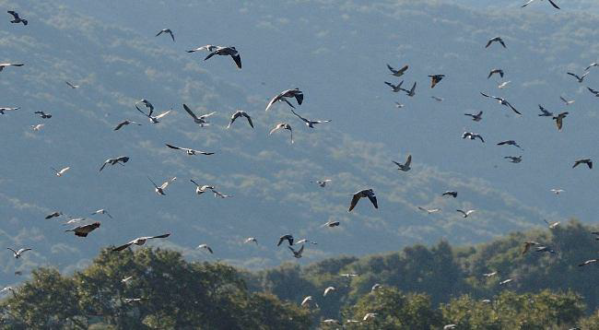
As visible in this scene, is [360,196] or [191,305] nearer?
[360,196]

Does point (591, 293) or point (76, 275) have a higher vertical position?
point (591, 293)

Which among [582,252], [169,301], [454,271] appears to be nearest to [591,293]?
[582,252]

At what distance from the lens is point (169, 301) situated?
9581 cm

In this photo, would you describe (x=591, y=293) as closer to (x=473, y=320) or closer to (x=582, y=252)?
(x=582, y=252)

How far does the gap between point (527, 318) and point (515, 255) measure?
78.6 meters

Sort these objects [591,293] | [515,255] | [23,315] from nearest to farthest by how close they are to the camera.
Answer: [23,315] → [591,293] → [515,255]

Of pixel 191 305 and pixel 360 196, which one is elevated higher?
pixel 360 196

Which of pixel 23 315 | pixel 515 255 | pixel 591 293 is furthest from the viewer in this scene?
pixel 515 255

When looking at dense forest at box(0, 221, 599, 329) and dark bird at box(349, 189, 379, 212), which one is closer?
dark bird at box(349, 189, 379, 212)

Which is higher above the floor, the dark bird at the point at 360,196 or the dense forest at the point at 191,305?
the dark bird at the point at 360,196

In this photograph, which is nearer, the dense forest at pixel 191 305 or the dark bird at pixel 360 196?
the dark bird at pixel 360 196

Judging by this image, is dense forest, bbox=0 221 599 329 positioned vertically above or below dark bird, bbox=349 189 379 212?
below

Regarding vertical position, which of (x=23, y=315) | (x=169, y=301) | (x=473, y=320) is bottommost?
(x=23, y=315)

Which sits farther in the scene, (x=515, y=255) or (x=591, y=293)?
(x=515, y=255)
